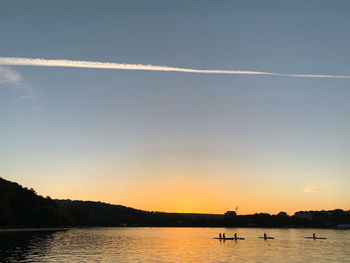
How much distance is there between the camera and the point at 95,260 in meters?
66.8

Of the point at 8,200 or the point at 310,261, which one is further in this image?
the point at 8,200

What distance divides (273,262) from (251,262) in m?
4.21

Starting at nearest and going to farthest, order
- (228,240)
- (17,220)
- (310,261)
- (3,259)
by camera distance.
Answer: (3,259) → (310,261) → (228,240) → (17,220)

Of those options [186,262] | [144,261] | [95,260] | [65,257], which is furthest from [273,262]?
[65,257]

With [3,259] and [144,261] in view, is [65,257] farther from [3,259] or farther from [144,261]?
[144,261]

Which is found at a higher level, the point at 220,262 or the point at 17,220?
the point at 17,220

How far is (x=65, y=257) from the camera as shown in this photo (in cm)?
7062

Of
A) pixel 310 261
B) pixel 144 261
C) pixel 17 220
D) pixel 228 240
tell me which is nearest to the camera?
pixel 144 261

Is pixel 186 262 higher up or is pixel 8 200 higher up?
pixel 8 200

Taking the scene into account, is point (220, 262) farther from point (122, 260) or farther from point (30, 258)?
point (30, 258)

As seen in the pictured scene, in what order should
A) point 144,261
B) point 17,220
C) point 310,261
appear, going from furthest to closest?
→ point 17,220 < point 310,261 < point 144,261

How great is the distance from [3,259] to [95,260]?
50.7ft

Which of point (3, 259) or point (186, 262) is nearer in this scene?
point (3, 259)

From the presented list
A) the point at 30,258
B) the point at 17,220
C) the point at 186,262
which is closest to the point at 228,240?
the point at 186,262
